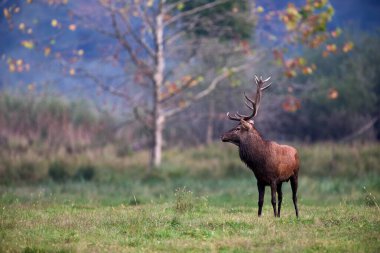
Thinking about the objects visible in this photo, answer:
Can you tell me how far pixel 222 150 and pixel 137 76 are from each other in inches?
195

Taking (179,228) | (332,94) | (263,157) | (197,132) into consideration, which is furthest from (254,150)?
(197,132)

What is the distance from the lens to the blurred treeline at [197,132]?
22.7 m

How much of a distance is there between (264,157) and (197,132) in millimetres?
A: 23370

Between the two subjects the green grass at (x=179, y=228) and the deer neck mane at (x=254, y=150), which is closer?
the green grass at (x=179, y=228)

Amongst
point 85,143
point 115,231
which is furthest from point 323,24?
Answer: point 115,231

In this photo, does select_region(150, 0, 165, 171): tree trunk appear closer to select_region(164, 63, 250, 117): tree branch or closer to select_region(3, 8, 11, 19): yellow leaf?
select_region(164, 63, 250, 117): tree branch

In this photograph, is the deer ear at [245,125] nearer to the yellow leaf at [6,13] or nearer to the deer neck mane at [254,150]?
the deer neck mane at [254,150]

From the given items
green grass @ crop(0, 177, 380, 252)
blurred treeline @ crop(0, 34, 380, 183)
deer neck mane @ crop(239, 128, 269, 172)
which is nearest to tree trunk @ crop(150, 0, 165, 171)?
blurred treeline @ crop(0, 34, 380, 183)

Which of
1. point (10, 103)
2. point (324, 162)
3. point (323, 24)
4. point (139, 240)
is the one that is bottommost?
point (139, 240)

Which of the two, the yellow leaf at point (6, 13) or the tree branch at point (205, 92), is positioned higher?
the yellow leaf at point (6, 13)

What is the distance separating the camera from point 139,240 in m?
9.26

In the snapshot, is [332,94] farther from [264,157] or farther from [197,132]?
[197,132]

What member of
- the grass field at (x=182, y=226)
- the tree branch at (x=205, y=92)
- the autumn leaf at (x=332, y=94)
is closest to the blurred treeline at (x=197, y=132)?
the autumn leaf at (x=332, y=94)

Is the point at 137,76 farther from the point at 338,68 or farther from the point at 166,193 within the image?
the point at 338,68
